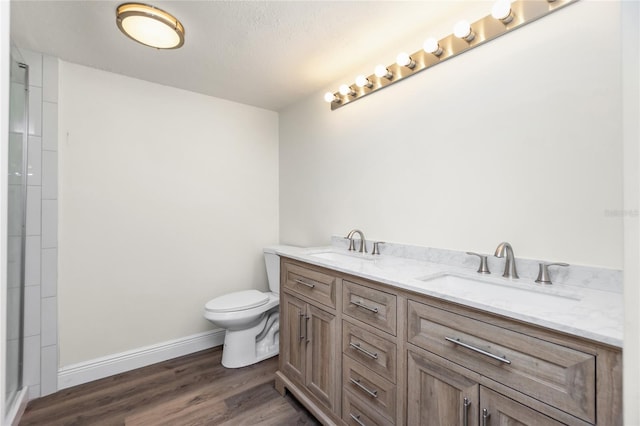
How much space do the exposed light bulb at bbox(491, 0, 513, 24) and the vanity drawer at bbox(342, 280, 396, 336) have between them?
127 centimetres

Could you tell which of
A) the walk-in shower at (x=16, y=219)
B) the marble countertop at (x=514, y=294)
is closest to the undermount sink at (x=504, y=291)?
the marble countertop at (x=514, y=294)

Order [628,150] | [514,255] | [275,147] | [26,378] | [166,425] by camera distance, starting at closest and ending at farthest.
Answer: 1. [628,150]
2. [514,255]
3. [166,425]
4. [26,378]
5. [275,147]

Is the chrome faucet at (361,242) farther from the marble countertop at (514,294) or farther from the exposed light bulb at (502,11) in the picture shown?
the exposed light bulb at (502,11)

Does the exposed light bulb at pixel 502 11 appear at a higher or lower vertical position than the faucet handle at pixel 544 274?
higher

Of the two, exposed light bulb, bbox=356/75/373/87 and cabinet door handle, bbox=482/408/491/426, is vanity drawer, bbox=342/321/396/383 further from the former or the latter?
exposed light bulb, bbox=356/75/373/87

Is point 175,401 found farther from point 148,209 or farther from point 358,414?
point 148,209

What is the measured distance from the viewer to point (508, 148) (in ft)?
4.19

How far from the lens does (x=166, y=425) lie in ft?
5.00

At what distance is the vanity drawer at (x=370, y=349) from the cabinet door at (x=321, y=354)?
0.10 m

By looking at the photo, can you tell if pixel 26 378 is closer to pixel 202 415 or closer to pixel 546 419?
pixel 202 415

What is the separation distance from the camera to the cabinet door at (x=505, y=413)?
0.75 meters

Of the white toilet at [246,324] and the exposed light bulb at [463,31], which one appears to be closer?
the exposed light bulb at [463,31]

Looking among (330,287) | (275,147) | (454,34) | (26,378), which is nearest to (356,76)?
(454,34)

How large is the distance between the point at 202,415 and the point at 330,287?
1068mm
